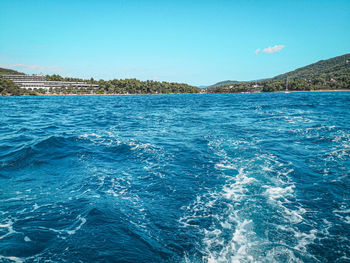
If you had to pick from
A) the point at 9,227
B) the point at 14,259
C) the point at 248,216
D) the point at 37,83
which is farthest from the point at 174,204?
the point at 37,83

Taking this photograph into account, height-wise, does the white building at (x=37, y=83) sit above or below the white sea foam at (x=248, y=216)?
above

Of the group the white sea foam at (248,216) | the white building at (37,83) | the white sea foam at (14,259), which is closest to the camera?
the white sea foam at (14,259)

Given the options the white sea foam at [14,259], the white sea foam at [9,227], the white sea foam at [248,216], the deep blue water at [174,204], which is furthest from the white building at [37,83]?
the white sea foam at [248,216]

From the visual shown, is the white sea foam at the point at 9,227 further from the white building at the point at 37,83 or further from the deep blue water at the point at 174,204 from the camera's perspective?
the white building at the point at 37,83

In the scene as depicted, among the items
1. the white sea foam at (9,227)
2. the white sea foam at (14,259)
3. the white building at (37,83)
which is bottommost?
the white sea foam at (14,259)

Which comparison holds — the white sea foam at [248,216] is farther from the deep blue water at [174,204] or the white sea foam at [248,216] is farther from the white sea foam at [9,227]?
the white sea foam at [9,227]

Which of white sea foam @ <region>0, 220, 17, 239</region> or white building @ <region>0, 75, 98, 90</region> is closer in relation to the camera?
white sea foam @ <region>0, 220, 17, 239</region>

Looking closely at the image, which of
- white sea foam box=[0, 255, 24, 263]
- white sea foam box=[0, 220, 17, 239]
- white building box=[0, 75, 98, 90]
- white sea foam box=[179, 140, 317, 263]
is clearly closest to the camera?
white sea foam box=[0, 255, 24, 263]

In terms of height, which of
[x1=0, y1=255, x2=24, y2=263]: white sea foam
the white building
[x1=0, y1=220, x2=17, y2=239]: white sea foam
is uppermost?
the white building

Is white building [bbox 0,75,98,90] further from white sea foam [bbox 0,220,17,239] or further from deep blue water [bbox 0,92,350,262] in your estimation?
white sea foam [bbox 0,220,17,239]

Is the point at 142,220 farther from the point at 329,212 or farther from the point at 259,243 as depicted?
the point at 329,212

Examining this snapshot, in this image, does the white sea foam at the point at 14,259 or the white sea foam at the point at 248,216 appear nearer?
the white sea foam at the point at 14,259

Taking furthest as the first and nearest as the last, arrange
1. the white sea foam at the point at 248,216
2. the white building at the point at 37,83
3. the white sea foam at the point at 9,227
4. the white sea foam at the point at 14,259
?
the white building at the point at 37,83
the white sea foam at the point at 9,227
the white sea foam at the point at 248,216
the white sea foam at the point at 14,259

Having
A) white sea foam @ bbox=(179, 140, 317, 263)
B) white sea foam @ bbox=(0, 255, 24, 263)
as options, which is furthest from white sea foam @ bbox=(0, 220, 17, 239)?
white sea foam @ bbox=(179, 140, 317, 263)
